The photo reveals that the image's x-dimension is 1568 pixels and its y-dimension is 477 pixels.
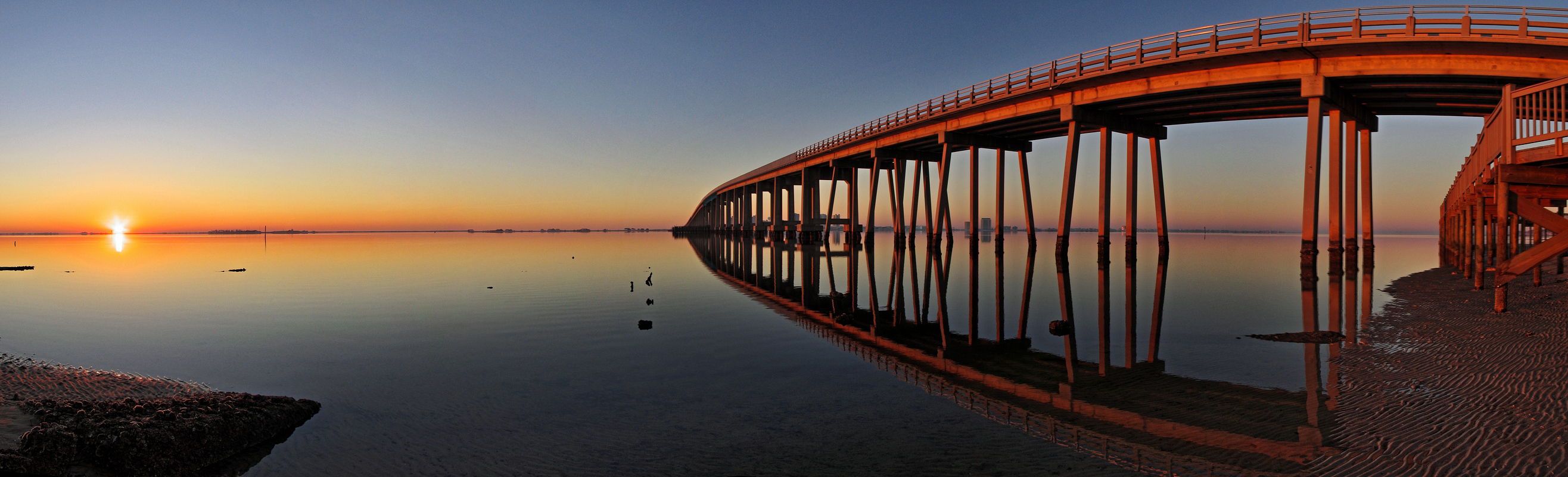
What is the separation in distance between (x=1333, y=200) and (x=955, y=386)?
30.9 meters

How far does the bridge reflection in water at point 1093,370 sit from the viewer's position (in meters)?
7.04

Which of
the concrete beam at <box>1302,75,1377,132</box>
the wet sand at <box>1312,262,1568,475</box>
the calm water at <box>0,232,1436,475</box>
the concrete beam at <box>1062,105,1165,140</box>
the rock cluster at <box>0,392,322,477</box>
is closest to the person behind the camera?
the wet sand at <box>1312,262,1568,475</box>

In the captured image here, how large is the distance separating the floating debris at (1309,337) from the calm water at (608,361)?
0.51 metres

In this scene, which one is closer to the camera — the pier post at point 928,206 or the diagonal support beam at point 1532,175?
the diagonal support beam at point 1532,175

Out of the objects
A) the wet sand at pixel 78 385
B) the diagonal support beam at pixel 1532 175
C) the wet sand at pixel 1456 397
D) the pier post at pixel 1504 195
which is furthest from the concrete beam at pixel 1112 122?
the wet sand at pixel 78 385

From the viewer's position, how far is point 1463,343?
12078 mm

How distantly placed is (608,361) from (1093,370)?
29.5 ft

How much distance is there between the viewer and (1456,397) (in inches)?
329

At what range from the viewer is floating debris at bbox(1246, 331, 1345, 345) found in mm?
13461

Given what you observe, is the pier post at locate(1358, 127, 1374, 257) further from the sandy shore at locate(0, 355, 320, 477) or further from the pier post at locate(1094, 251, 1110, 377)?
the sandy shore at locate(0, 355, 320, 477)

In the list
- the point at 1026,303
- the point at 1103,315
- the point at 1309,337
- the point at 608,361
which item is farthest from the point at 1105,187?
the point at 608,361

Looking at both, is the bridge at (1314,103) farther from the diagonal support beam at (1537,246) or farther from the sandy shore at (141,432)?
the sandy shore at (141,432)

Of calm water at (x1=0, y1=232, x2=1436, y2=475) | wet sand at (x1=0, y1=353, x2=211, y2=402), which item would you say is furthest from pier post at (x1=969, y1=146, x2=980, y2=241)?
wet sand at (x1=0, y1=353, x2=211, y2=402)

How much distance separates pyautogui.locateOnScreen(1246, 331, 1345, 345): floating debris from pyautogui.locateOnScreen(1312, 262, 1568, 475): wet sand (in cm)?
53
